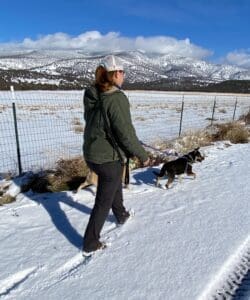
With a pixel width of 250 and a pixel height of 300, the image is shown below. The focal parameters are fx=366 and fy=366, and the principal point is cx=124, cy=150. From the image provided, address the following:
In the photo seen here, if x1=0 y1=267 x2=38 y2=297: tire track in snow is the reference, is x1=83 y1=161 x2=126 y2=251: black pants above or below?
above

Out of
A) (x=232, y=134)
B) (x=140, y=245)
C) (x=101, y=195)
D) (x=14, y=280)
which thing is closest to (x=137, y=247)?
(x=140, y=245)

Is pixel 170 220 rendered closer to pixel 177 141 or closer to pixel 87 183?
pixel 87 183

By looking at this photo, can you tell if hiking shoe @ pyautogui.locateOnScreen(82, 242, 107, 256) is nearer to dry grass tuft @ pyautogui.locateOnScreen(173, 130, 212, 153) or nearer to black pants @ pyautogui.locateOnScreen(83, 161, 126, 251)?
black pants @ pyautogui.locateOnScreen(83, 161, 126, 251)

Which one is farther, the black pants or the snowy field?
the black pants

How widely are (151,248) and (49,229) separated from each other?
A: 1396 mm

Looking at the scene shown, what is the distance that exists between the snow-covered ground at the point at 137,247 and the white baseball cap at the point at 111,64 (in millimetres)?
1927

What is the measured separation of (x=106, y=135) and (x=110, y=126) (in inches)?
4.6

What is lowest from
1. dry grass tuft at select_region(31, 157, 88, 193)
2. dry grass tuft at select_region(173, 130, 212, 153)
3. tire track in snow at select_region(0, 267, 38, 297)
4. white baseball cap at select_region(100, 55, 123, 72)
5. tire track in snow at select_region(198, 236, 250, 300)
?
dry grass tuft at select_region(173, 130, 212, 153)

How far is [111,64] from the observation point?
343cm

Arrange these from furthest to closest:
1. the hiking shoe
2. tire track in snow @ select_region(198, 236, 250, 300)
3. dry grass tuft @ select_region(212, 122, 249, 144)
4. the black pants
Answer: dry grass tuft @ select_region(212, 122, 249, 144), the hiking shoe, the black pants, tire track in snow @ select_region(198, 236, 250, 300)

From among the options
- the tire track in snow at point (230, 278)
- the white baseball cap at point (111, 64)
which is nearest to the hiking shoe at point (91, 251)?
the tire track in snow at point (230, 278)

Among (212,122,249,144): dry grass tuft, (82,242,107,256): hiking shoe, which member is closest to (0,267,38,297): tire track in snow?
(82,242,107,256): hiking shoe

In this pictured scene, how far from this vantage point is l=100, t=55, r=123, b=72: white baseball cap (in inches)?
135

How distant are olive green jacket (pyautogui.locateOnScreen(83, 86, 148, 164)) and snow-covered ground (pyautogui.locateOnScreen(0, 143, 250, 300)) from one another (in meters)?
1.06
